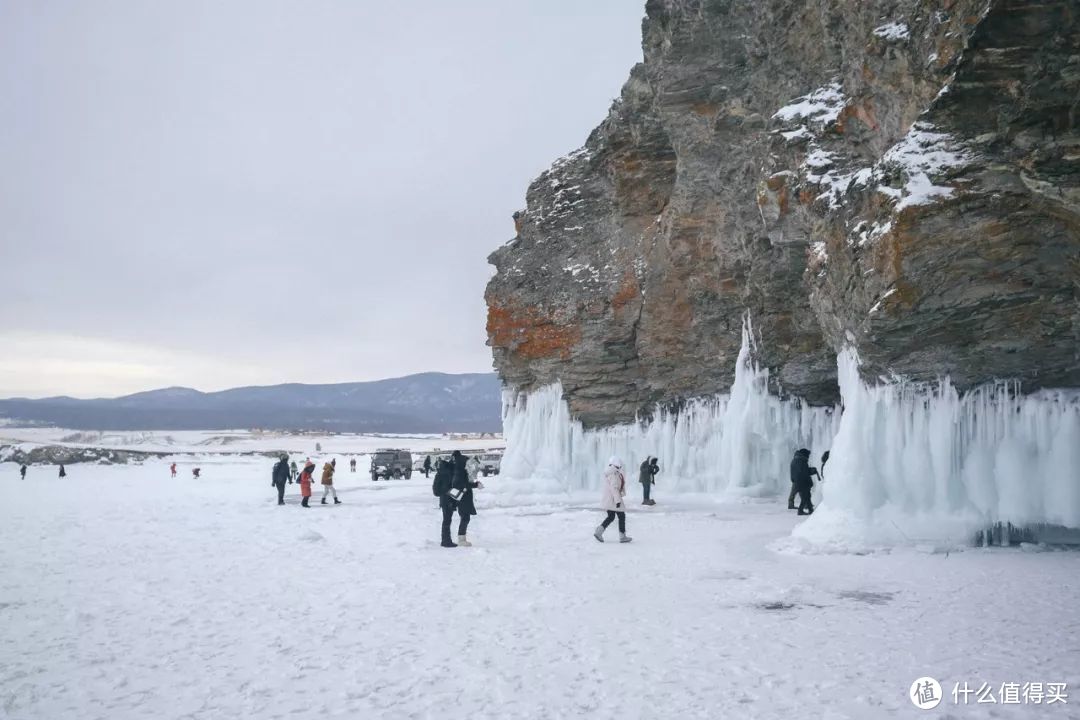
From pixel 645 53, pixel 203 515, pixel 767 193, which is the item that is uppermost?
pixel 645 53

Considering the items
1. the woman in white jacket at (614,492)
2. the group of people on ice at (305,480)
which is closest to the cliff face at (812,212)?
the woman in white jacket at (614,492)

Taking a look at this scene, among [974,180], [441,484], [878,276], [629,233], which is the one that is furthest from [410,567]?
[629,233]

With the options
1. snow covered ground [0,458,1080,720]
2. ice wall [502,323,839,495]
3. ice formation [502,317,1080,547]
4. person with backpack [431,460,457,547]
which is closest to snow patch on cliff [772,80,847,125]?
ice formation [502,317,1080,547]

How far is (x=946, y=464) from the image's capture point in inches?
525

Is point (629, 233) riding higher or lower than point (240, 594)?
higher

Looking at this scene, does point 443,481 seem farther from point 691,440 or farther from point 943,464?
point 691,440

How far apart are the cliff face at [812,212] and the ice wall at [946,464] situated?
62 cm

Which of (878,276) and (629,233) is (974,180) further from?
(629,233)

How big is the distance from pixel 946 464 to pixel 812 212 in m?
5.46

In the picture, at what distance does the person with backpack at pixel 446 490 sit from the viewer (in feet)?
42.2

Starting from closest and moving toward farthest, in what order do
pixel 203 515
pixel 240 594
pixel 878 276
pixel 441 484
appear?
pixel 240 594, pixel 878 276, pixel 441 484, pixel 203 515

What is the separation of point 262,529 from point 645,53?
2091 cm

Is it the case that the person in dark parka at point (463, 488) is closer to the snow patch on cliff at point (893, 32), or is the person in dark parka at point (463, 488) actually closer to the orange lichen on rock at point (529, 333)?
the snow patch on cliff at point (893, 32)

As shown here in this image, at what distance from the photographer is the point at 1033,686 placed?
5.13 meters
